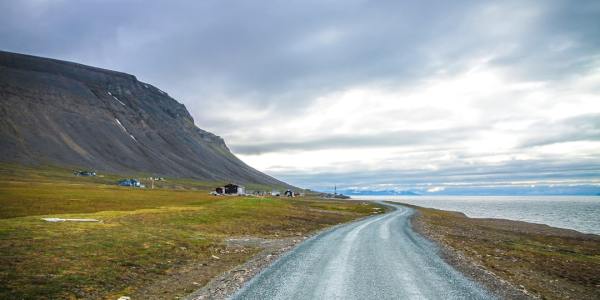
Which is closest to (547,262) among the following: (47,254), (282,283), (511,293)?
(511,293)

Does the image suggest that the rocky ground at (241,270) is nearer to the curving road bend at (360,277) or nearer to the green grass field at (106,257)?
the curving road bend at (360,277)

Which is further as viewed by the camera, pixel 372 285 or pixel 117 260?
pixel 117 260

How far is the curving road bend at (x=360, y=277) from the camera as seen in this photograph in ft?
50.0

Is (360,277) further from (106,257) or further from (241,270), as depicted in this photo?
(106,257)

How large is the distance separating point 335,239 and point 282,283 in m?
17.2

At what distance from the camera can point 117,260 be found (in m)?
21.1

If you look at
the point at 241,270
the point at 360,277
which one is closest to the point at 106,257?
the point at 241,270

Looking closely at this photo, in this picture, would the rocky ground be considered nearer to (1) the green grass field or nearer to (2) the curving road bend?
(2) the curving road bend

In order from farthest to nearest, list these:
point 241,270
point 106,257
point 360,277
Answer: point 106,257 → point 241,270 → point 360,277

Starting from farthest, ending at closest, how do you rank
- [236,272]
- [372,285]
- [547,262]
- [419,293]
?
[547,262]
[236,272]
[372,285]
[419,293]

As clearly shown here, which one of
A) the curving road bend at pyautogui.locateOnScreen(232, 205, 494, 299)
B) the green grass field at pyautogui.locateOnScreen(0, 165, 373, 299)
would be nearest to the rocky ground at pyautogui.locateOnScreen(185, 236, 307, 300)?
the curving road bend at pyautogui.locateOnScreen(232, 205, 494, 299)

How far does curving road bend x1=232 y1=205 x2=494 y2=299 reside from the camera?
50.0ft

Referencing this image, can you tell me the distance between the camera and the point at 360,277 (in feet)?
59.5

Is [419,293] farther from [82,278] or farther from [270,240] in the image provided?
[270,240]
